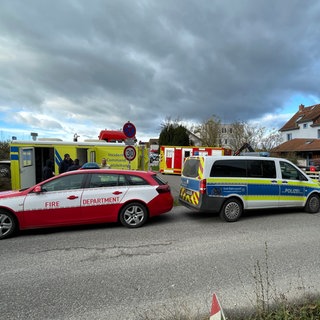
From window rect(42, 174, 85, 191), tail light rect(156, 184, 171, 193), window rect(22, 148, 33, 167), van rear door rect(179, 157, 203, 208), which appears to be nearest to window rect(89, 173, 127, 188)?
window rect(42, 174, 85, 191)

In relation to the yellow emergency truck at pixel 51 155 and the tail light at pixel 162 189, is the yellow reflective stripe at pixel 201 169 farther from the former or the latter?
the yellow emergency truck at pixel 51 155

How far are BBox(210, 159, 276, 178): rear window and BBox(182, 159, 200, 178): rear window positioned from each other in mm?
492

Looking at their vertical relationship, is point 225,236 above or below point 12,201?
below

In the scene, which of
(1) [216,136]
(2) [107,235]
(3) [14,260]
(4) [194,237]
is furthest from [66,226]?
(1) [216,136]

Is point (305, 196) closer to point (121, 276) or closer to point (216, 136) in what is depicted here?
point (121, 276)

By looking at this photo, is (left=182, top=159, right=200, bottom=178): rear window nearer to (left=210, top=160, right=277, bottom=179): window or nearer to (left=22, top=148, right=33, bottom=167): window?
(left=210, top=160, right=277, bottom=179): window

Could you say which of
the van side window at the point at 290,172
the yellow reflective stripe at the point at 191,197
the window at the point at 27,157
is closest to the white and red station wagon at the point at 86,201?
the yellow reflective stripe at the point at 191,197

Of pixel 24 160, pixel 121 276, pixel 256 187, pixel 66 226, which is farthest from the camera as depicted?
pixel 24 160

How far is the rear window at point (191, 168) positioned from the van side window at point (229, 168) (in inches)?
19.4

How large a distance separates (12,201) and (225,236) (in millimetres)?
4857

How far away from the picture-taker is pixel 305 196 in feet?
23.6

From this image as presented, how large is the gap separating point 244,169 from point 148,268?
421 cm

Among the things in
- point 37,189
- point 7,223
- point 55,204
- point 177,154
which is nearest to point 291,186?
point 55,204

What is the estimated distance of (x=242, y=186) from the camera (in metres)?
6.46
